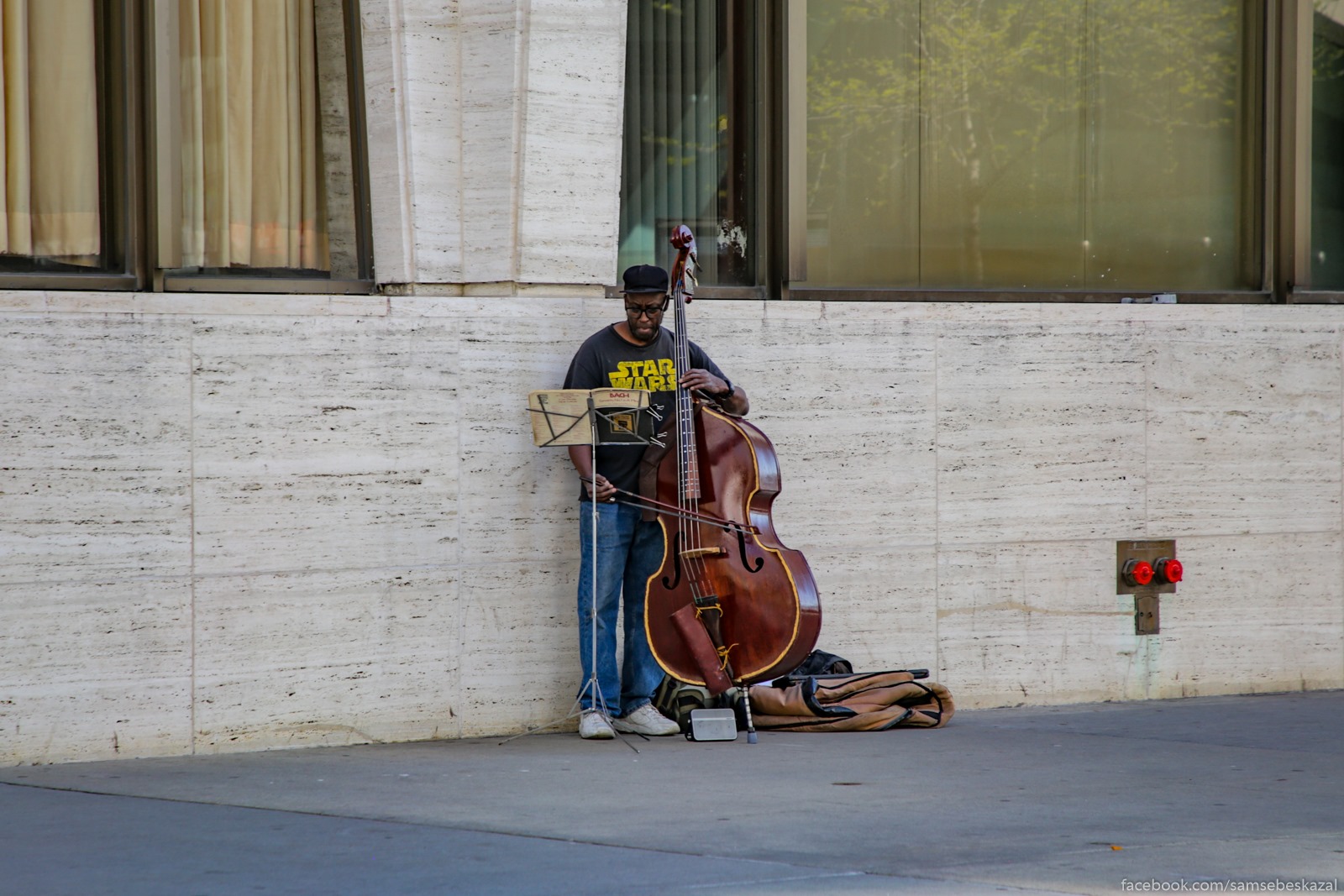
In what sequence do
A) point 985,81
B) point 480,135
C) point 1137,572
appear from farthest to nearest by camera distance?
1. point 985,81
2. point 1137,572
3. point 480,135

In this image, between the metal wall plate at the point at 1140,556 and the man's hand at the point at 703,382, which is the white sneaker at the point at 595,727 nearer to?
the man's hand at the point at 703,382

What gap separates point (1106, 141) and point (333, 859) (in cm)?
618

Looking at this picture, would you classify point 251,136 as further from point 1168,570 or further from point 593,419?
point 1168,570

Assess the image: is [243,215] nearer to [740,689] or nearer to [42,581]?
[42,581]

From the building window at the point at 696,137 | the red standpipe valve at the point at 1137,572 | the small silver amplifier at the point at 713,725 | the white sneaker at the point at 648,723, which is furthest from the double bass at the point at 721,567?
the red standpipe valve at the point at 1137,572

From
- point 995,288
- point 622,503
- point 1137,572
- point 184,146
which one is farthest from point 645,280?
point 1137,572

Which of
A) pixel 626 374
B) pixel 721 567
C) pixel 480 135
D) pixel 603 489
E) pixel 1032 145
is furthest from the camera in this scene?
pixel 1032 145

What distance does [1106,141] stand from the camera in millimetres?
9297

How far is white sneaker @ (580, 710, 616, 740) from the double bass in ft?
1.39

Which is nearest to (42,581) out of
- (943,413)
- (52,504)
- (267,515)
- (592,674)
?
(52,504)

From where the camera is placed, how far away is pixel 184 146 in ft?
24.4

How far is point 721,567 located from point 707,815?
167cm

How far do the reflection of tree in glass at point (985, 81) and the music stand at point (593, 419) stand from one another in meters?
2.00

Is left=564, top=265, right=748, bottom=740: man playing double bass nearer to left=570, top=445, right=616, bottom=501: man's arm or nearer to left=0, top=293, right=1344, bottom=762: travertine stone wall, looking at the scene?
left=570, top=445, right=616, bottom=501: man's arm
